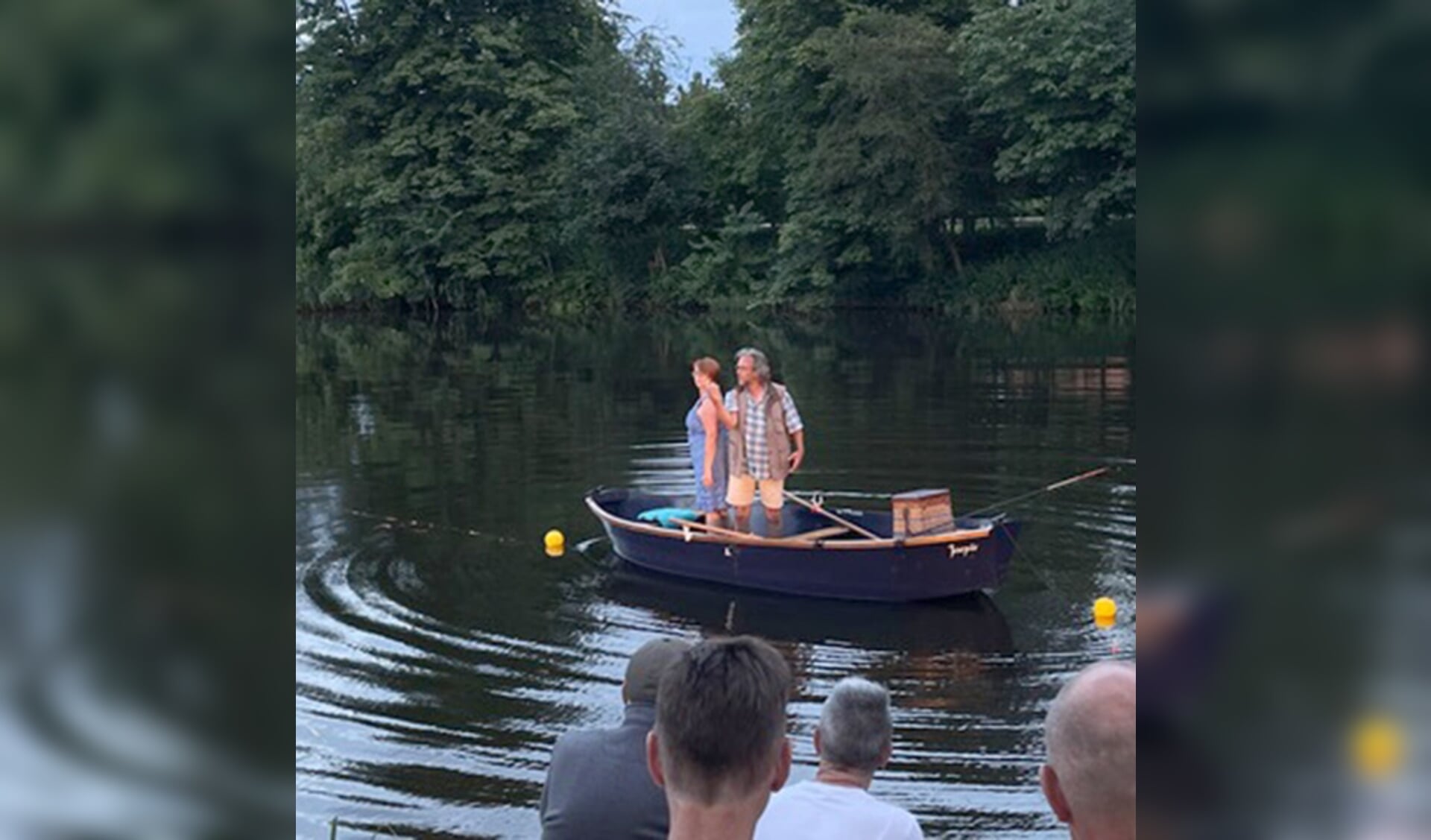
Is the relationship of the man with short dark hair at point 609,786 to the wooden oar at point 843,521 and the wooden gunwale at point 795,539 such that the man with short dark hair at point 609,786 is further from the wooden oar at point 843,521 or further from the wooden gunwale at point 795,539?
the wooden oar at point 843,521

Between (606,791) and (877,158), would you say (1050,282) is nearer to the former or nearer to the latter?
(877,158)

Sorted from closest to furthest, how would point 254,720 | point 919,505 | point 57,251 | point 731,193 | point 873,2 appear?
point 57,251 < point 254,720 < point 919,505 < point 873,2 < point 731,193

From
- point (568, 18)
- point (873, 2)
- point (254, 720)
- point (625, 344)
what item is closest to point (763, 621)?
point (254, 720)

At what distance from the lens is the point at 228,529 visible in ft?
2.63

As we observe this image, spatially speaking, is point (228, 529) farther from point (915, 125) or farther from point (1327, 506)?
point (915, 125)

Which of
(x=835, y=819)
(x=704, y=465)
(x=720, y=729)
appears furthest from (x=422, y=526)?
(x=720, y=729)

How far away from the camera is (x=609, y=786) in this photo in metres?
4.21

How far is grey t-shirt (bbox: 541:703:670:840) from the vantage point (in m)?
4.17

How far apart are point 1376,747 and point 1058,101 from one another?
41.3 meters

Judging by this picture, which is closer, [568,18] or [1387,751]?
[1387,751]

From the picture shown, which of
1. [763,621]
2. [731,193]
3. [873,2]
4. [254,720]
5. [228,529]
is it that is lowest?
[763,621]

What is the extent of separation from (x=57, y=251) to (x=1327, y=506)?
62 centimetres

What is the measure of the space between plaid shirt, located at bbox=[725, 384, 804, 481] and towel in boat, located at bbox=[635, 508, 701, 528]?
114cm

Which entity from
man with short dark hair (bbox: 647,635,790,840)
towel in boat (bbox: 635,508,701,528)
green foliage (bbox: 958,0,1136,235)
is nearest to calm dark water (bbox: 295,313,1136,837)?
towel in boat (bbox: 635,508,701,528)
